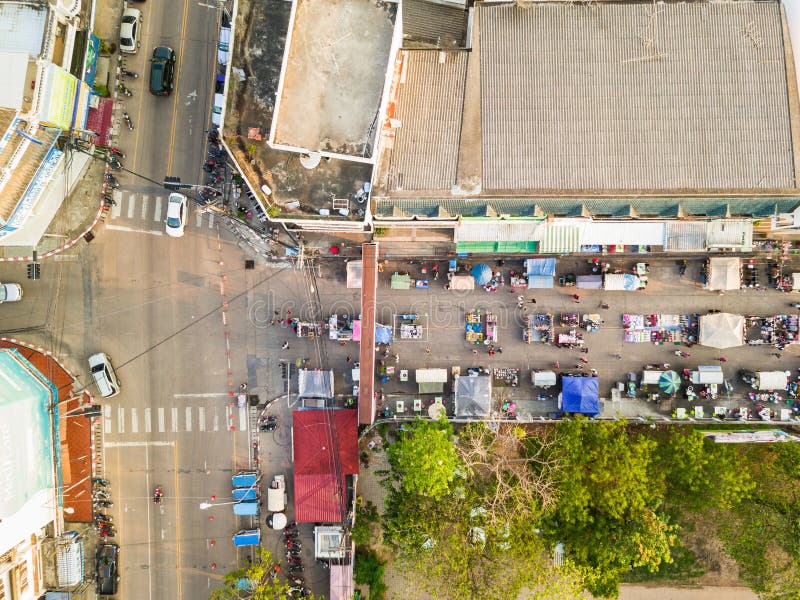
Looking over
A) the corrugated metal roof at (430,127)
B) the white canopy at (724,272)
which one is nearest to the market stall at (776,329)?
the white canopy at (724,272)

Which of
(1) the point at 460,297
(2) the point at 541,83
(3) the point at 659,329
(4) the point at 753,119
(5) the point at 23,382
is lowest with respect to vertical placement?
(5) the point at 23,382

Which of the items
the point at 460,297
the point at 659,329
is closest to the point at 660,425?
the point at 659,329

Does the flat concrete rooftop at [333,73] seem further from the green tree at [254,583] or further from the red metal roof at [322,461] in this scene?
the green tree at [254,583]

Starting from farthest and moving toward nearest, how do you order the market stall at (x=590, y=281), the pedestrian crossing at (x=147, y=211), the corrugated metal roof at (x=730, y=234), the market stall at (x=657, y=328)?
1. the pedestrian crossing at (x=147, y=211)
2. the market stall at (x=657, y=328)
3. the market stall at (x=590, y=281)
4. the corrugated metal roof at (x=730, y=234)

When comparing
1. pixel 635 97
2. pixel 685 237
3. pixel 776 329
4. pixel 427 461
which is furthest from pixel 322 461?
pixel 776 329

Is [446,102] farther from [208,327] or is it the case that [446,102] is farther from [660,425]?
[660,425]

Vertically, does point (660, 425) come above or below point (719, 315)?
below

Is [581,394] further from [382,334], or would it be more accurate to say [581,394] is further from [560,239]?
[382,334]
